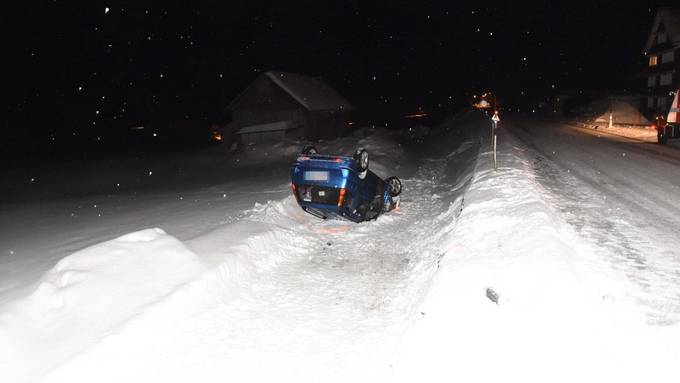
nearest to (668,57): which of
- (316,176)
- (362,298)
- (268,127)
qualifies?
(268,127)

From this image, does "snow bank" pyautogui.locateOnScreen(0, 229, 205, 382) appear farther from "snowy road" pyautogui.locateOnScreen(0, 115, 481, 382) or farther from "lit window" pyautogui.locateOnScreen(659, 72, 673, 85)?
"lit window" pyautogui.locateOnScreen(659, 72, 673, 85)

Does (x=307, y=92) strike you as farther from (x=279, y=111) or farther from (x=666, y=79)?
(x=666, y=79)

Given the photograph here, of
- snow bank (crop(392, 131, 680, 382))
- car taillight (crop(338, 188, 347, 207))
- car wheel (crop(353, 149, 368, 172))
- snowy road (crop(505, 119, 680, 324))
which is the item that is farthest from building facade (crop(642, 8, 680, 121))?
snow bank (crop(392, 131, 680, 382))

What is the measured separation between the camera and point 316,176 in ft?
32.5

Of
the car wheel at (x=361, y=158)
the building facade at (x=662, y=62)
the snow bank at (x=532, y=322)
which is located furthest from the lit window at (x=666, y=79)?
the snow bank at (x=532, y=322)

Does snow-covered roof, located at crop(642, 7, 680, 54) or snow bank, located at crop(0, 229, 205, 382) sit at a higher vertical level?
snow-covered roof, located at crop(642, 7, 680, 54)

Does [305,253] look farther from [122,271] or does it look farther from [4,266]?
[4,266]

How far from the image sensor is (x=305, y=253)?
30.1 ft

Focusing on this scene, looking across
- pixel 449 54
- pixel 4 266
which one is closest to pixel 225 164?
pixel 4 266

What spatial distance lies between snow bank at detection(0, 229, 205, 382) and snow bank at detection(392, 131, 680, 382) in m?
3.66

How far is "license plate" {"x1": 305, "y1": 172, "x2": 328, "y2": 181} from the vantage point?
32.3 ft

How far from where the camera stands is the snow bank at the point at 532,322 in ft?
13.0

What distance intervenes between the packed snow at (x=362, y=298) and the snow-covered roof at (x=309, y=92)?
28656mm

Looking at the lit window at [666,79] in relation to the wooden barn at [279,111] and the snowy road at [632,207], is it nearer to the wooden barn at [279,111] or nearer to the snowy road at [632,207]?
the snowy road at [632,207]
